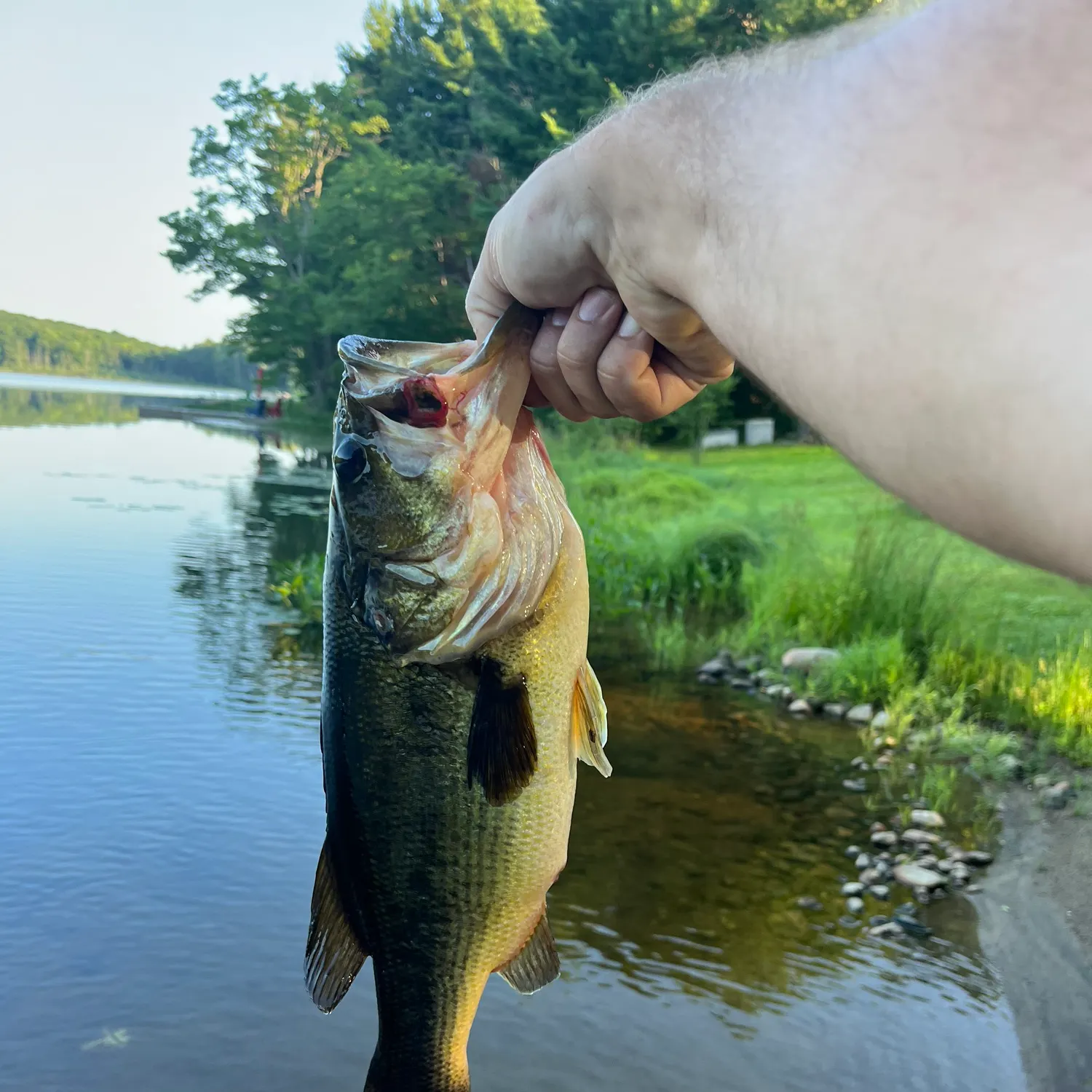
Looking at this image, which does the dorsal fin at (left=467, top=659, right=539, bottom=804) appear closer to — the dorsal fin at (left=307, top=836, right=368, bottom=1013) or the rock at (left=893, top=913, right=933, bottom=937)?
the dorsal fin at (left=307, top=836, right=368, bottom=1013)

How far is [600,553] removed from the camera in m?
11.3

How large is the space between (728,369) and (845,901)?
4.22 meters

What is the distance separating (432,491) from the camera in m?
1.76

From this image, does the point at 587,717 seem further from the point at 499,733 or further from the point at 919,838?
the point at 919,838

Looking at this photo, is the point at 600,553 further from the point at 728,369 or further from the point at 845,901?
the point at 728,369

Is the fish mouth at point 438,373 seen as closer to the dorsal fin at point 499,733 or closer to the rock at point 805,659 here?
the dorsal fin at point 499,733

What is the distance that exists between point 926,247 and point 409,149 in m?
37.8

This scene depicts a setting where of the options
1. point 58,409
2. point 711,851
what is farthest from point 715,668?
point 58,409

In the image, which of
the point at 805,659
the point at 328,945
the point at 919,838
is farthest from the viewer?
the point at 805,659

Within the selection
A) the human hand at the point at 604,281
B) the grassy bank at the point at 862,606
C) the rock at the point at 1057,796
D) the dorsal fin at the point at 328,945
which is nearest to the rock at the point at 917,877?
the rock at the point at 1057,796

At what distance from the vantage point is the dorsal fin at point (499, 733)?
1770 millimetres

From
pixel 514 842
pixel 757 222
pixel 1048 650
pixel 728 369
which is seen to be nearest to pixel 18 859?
pixel 514 842

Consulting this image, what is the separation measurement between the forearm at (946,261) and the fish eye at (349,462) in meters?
0.90

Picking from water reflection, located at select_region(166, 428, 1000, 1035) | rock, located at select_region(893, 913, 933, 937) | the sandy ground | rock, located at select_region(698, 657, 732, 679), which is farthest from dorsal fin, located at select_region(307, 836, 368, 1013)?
rock, located at select_region(698, 657, 732, 679)
